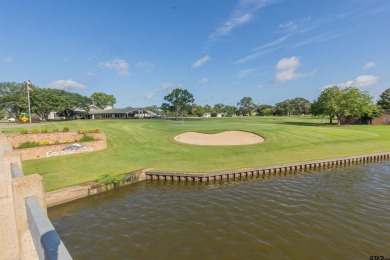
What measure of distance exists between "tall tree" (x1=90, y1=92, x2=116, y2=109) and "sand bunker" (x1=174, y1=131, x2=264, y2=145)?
396ft

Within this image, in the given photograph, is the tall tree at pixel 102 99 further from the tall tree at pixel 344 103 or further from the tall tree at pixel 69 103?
the tall tree at pixel 344 103

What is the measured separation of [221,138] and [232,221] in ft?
72.2

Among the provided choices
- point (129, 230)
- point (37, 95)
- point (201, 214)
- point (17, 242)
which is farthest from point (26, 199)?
point (37, 95)

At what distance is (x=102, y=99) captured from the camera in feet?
461

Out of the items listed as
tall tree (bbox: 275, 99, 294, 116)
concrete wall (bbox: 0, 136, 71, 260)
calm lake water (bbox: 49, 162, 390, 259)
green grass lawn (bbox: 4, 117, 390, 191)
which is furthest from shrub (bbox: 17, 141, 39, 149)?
tall tree (bbox: 275, 99, 294, 116)

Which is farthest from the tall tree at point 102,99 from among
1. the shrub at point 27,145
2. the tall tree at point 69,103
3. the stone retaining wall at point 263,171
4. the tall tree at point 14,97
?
the stone retaining wall at point 263,171

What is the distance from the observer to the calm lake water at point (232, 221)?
30.8 feet

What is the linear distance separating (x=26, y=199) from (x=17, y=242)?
252cm

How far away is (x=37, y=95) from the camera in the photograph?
70.4 m

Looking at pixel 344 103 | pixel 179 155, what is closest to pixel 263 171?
pixel 179 155

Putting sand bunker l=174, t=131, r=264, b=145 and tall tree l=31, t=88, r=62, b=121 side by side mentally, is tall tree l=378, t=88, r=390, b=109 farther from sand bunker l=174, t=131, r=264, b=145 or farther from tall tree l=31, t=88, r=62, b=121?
tall tree l=31, t=88, r=62, b=121

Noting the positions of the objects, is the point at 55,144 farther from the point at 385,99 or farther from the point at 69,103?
the point at 385,99

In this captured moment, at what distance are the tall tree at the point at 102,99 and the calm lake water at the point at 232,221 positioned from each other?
448ft

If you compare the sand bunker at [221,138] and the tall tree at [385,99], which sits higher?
the tall tree at [385,99]
